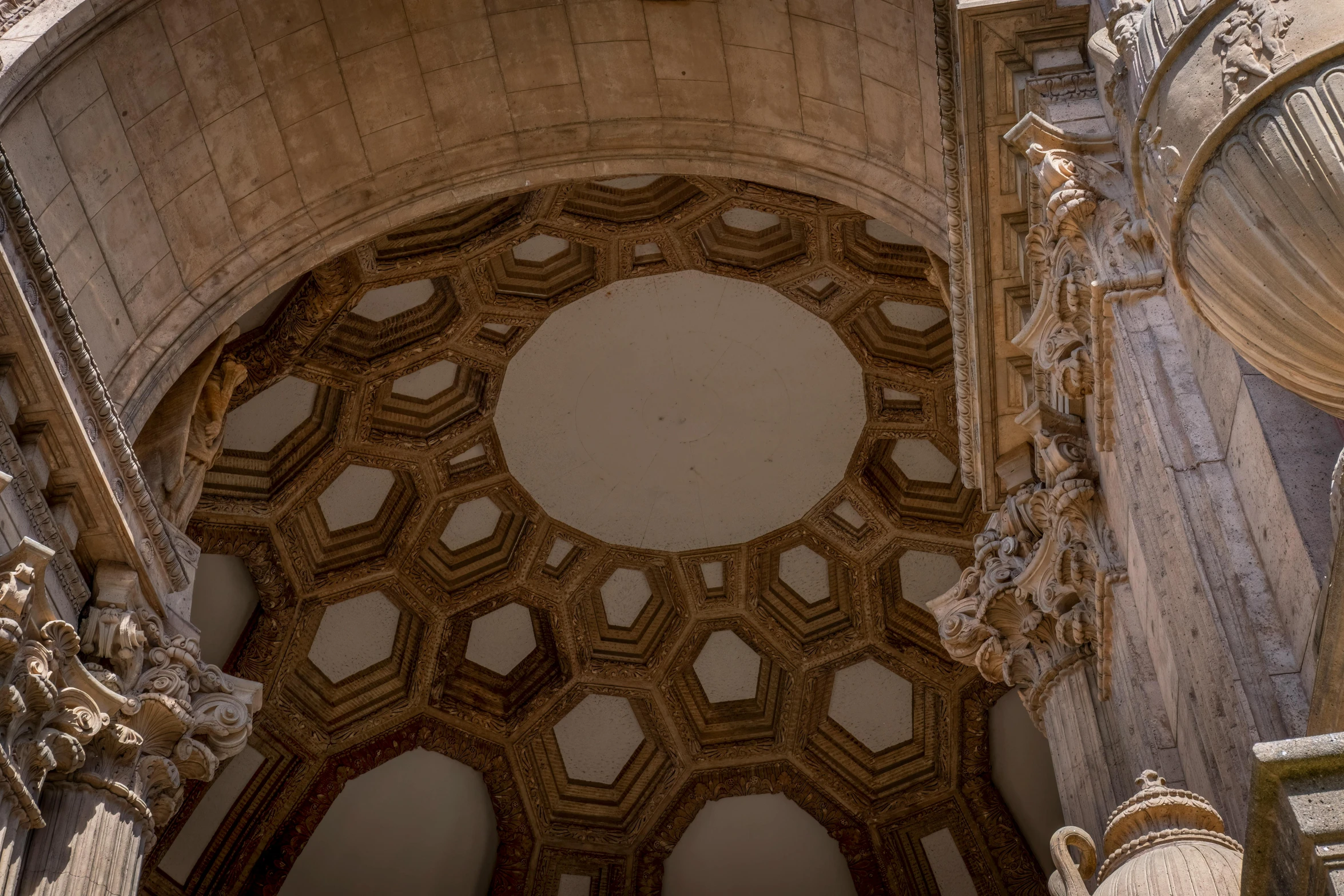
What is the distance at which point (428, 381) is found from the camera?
15359 millimetres

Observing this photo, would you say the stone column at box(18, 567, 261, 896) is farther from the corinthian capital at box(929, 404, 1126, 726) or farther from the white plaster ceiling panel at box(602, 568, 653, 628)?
the white plaster ceiling panel at box(602, 568, 653, 628)

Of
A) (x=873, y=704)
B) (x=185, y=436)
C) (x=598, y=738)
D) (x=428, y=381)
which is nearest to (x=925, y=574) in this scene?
(x=873, y=704)

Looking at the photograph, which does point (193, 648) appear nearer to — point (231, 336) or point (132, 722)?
point (132, 722)

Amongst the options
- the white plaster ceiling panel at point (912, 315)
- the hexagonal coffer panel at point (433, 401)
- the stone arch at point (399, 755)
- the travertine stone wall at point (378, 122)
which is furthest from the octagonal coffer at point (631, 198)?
the stone arch at point (399, 755)

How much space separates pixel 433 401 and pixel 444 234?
97.8 inches

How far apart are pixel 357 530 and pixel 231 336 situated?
712 cm

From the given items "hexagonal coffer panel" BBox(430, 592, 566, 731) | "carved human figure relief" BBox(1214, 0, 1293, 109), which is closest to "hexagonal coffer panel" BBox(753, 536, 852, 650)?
"hexagonal coffer panel" BBox(430, 592, 566, 731)

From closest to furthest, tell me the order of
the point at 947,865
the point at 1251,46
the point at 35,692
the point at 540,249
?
the point at 1251,46 → the point at 35,692 → the point at 540,249 → the point at 947,865

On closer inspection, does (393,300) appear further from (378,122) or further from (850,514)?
(378,122)

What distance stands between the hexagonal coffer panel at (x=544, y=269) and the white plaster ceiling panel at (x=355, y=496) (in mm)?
2314

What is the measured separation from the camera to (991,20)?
5.86 metres

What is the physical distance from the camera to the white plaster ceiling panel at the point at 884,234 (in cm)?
1416

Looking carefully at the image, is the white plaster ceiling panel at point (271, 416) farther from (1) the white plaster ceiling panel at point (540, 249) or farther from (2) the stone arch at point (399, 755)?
(2) the stone arch at point (399, 755)

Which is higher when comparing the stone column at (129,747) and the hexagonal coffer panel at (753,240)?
the hexagonal coffer panel at (753,240)
